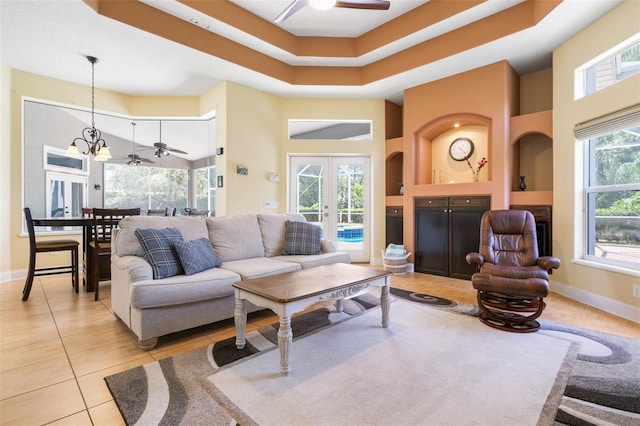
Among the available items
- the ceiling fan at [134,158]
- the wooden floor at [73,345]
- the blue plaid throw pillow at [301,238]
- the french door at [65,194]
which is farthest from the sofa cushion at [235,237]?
the french door at [65,194]

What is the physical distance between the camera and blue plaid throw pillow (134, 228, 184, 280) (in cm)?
254

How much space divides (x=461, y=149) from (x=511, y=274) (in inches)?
115

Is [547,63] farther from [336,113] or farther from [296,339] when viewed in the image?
[296,339]

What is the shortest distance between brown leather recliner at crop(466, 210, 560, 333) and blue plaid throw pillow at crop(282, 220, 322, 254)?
1.82 m

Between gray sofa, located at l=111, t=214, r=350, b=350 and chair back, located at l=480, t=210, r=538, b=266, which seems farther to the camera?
chair back, located at l=480, t=210, r=538, b=266

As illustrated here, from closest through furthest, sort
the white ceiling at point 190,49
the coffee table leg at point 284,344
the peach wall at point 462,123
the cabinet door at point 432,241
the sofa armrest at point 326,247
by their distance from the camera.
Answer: the coffee table leg at point 284,344 → the white ceiling at point 190,49 → the sofa armrest at point 326,247 → the peach wall at point 462,123 → the cabinet door at point 432,241

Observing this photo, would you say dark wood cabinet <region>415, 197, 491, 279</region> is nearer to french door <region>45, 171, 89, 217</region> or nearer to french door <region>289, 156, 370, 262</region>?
french door <region>289, 156, 370, 262</region>

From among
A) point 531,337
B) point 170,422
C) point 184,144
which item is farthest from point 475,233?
point 184,144

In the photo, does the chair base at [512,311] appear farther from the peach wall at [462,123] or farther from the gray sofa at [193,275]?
the peach wall at [462,123]

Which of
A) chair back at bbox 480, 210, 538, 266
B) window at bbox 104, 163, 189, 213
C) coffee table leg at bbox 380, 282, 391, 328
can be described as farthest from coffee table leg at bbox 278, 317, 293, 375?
window at bbox 104, 163, 189, 213

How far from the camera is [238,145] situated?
4.96 metres

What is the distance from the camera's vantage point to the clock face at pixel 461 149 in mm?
4994

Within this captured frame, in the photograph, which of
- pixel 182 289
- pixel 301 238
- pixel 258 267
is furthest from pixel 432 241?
pixel 182 289

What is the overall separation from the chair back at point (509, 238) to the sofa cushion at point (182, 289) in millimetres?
2863
